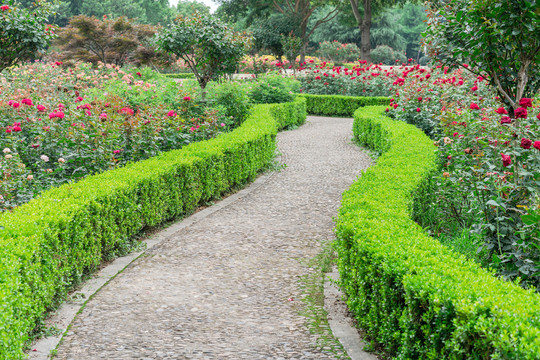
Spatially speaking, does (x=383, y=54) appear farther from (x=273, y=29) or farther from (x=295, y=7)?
(x=273, y=29)

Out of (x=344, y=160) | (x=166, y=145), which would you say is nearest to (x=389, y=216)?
(x=166, y=145)

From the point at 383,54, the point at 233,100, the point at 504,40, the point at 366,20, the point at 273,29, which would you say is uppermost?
the point at 273,29

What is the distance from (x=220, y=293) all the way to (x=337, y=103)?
53.5 feet

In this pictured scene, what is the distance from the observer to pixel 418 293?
9.78ft

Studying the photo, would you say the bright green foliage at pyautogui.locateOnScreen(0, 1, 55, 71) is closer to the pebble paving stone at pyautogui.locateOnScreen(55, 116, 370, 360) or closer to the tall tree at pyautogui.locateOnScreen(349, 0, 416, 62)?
the pebble paving stone at pyautogui.locateOnScreen(55, 116, 370, 360)

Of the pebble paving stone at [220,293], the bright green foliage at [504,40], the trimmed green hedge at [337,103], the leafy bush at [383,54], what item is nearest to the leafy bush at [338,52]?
the leafy bush at [383,54]

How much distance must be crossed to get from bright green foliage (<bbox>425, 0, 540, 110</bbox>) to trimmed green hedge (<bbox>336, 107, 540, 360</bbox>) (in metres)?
1.59

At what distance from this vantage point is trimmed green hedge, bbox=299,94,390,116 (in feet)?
63.9

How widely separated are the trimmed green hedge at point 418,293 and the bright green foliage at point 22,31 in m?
6.60

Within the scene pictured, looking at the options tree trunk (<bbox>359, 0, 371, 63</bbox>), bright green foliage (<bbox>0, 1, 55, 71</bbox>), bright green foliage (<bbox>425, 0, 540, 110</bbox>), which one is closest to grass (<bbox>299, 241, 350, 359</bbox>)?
bright green foliage (<bbox>425, 0, 540, 110</bbox>)

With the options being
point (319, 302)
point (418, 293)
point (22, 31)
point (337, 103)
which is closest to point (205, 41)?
point (22, 31)

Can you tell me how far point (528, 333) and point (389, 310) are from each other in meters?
1.26

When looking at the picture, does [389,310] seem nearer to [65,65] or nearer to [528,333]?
[528,333]

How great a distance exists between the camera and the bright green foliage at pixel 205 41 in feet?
40.7
